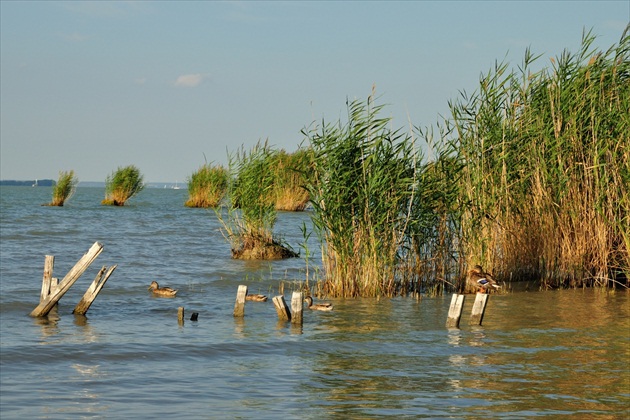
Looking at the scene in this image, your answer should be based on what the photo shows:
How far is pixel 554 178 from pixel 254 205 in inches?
352

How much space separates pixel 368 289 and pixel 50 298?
218 inches

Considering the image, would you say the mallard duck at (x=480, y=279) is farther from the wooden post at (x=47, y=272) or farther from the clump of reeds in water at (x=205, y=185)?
the clump of reeds in water at (x=205, y=185)

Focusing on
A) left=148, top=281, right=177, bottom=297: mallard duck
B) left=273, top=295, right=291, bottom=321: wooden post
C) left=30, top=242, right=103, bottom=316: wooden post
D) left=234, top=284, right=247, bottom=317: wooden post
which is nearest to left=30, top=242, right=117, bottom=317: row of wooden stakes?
left=30, top=242, right=103, bottom=316: wooden post

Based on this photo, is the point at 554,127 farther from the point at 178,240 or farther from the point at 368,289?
the point at 178,240

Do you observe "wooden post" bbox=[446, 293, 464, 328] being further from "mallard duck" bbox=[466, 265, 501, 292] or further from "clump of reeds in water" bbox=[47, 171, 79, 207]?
"clump of reeds in water" bbox=[47, 171, 79, 207]

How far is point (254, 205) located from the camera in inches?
930

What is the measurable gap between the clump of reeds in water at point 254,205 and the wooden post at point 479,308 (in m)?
10.3

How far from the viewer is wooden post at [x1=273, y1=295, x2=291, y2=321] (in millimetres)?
13695

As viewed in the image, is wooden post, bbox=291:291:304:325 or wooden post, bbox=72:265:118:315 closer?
wooden post, bbox=291:291:304:325

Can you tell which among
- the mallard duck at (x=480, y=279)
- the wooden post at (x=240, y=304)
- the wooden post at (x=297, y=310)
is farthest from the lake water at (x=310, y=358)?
the mallard duck at (x=480, y=279)

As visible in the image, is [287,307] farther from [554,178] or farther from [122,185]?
[122,185]

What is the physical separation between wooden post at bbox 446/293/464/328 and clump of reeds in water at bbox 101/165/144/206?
4485 cm

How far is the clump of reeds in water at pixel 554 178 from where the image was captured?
16.9 metres

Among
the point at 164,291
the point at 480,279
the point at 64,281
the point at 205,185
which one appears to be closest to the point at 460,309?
the point at 480,279
